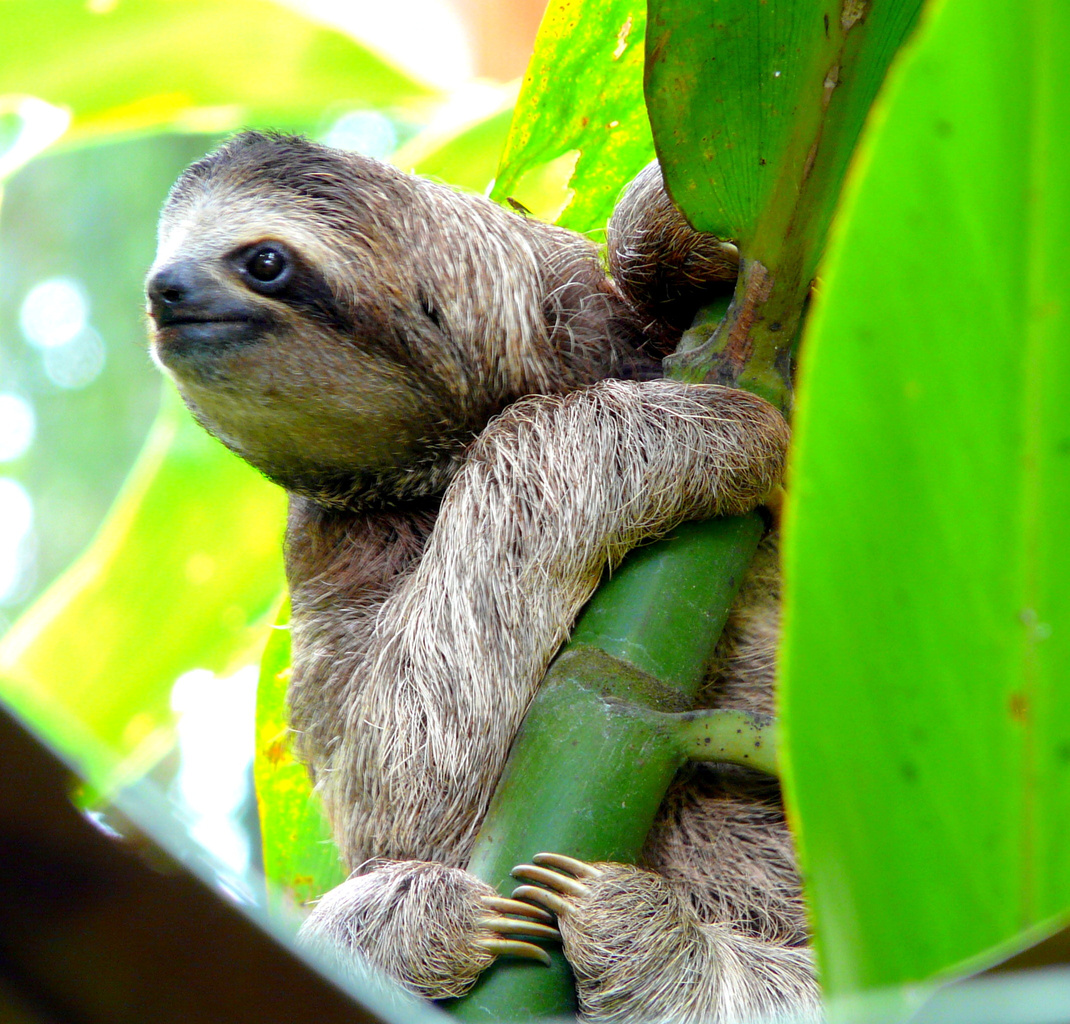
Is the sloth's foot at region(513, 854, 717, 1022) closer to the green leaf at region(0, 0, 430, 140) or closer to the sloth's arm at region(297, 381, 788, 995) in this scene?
the sloth's arm at region(297, 381, 788, 995)

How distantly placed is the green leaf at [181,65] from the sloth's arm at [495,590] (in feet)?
4.88

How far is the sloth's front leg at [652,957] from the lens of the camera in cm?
159

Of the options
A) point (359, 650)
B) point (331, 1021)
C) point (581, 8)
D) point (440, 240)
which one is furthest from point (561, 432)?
point (331, 1021)

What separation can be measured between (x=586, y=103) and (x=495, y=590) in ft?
3.82

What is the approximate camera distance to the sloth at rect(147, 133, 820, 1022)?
5.75ft

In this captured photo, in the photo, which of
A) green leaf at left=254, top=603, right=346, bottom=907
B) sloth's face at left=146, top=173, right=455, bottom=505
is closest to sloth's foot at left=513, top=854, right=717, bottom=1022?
sloth's face at left=146, top=173, right=455, bottom=505

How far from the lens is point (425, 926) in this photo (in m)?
1.73

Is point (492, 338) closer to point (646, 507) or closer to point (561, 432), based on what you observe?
point (561, 432)

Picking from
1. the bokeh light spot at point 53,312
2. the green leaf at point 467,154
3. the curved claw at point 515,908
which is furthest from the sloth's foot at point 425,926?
the bokeh light spot at point 53,312

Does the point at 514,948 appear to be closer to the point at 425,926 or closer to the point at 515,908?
the point at 515,908

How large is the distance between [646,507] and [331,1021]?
1.41m

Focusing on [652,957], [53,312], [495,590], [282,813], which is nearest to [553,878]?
[652,957]

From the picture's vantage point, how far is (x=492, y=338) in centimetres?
220

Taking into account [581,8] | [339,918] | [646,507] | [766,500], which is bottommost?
[339,918]
